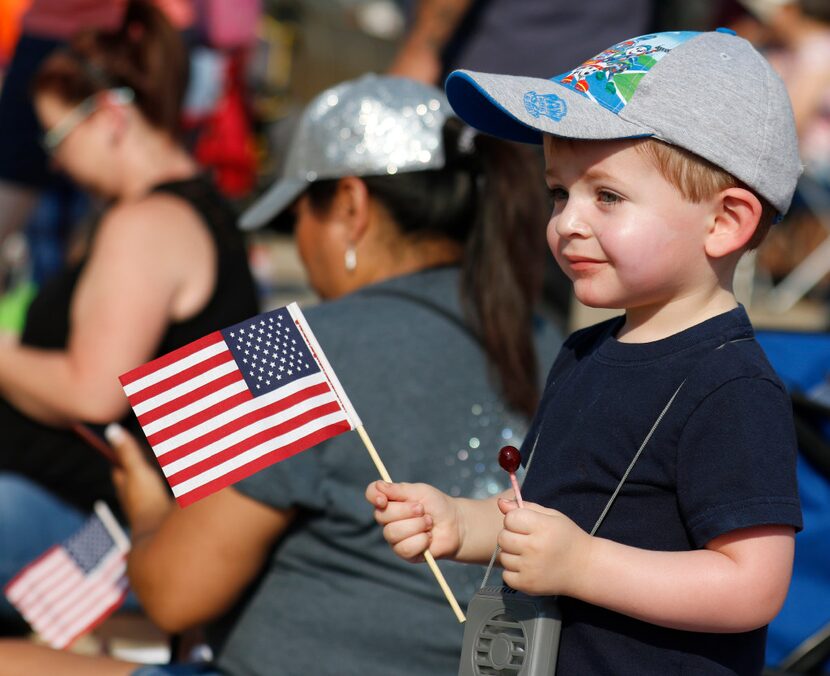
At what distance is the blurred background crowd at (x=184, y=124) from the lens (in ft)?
10.5

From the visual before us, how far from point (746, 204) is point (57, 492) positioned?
2214 mm

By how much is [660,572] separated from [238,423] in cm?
66

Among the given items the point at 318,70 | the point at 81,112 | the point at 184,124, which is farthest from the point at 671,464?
the point at 318,70

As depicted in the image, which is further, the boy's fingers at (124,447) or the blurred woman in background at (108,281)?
the blurred woman in background at (108,281)

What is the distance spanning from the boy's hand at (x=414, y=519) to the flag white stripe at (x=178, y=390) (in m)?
0.32

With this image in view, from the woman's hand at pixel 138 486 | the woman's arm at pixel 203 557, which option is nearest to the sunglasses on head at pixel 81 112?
the woman's hand at pixel 138 486

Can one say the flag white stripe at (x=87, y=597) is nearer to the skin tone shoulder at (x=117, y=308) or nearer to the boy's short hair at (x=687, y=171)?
the skin tone shoulder at (x=117, y=308)

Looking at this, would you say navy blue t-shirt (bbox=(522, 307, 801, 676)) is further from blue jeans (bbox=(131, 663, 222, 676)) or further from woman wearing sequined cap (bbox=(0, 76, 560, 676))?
blue jeans (bbox=(131, 663, 222, 676))

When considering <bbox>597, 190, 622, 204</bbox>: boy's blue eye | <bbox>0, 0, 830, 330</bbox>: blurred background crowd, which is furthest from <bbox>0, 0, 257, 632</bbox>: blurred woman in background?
<bbox>597, 190, 622, 204</bbox>: boy's blue eye

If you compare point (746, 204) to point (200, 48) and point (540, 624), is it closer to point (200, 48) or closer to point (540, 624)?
point (540, 624)

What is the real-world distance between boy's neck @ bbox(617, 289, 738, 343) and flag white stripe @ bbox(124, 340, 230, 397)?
1.99ft

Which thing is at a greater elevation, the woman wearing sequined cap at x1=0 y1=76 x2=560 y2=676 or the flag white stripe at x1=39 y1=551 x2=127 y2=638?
the woman wearing sequined cap at x1=0 y1=76 x2=560 y2=676

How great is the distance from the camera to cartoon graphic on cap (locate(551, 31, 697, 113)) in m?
1.62

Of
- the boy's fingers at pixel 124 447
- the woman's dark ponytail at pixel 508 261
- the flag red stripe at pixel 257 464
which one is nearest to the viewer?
the flag red stripe at pixel 257 464
